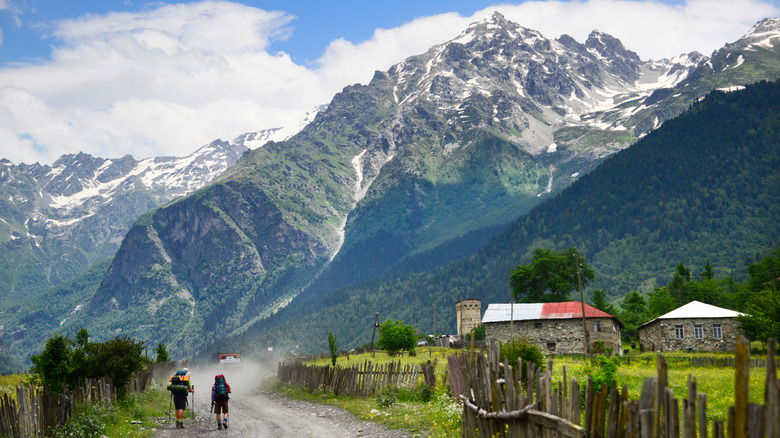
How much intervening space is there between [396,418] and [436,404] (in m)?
2.73

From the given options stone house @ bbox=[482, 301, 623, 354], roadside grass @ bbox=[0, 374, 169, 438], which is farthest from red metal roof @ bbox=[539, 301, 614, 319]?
roadside grass @ bbox=[0, 374, 169, 438]

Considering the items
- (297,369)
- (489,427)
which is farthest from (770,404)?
(297,369)

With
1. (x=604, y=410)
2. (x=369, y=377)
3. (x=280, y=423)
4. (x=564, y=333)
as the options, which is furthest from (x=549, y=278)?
(x=604, y=410)

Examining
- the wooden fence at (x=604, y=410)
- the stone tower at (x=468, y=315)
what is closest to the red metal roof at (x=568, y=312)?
the stone tower at (x=468, y=315)

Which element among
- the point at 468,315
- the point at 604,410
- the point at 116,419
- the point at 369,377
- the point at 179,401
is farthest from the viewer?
the point at 468,315

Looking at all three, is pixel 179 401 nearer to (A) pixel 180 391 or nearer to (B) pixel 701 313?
(A) pixel 180 391

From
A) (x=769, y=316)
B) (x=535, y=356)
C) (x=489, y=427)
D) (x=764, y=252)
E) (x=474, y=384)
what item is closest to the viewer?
(x=489, y=427)

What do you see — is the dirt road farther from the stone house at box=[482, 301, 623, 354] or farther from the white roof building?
the white roof building

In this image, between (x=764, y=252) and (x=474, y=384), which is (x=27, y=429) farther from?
(x=764, y=252)

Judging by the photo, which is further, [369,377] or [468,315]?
[468,315]

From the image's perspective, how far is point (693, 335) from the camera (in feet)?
223

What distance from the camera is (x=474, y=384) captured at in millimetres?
15695

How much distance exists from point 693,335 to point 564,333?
1448cm

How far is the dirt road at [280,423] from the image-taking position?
72.6 ft
